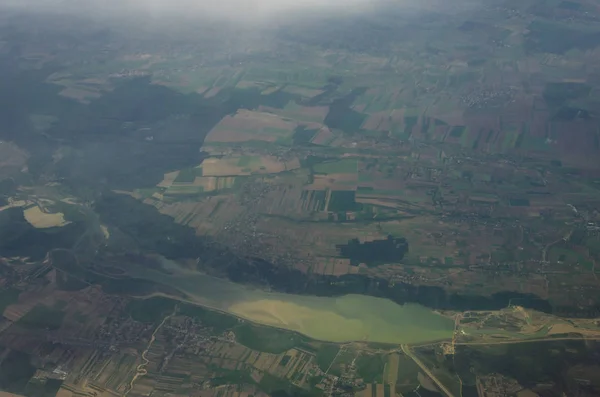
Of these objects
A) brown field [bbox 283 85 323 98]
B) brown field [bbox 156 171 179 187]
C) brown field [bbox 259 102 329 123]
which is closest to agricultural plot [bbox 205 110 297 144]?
brown field [bbox 259 102 329 123]

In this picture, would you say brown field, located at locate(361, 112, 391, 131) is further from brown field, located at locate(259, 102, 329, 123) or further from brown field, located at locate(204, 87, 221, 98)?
brown field, located at locate(204, 87, 221, 98)

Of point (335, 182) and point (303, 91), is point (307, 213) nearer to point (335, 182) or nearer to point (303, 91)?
point (335, 182)

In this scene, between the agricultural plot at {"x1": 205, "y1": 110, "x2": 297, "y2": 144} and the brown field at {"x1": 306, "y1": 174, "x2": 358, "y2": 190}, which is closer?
the brown field at {"x1": 306, "y1": 174, "x2": 358, "y2": 190}

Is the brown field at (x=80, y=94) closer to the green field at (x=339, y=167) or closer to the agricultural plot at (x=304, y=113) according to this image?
the agricultural plot at (x=304, y=113)

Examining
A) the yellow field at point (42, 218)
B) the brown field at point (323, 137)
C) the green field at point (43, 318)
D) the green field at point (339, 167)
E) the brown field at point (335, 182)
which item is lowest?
the green field at point (43, 318)

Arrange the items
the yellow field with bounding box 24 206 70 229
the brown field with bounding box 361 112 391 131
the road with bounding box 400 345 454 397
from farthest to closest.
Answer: the brown field with bounding box 361 112 391 131
the yellow field with bounding box 24 206 70 229
the road with bounding box 400 345 454 397

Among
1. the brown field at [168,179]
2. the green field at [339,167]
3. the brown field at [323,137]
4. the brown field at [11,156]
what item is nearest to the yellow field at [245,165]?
the green field at [339,167]

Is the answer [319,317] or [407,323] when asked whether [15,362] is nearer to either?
[319,317]

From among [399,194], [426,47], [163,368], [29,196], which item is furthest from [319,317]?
[426,47]
